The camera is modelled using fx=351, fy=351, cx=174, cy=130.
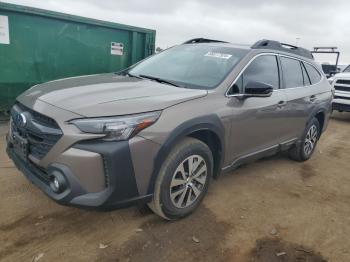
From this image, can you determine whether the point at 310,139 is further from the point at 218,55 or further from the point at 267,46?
the point at 218,55

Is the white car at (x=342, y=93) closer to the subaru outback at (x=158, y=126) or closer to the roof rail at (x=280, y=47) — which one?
the roof rail at (x=280, y=47)

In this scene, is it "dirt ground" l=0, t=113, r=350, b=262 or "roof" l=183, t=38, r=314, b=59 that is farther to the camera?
"roof" l=183, t=38, r=314, b=59

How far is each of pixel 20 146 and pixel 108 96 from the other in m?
0.88

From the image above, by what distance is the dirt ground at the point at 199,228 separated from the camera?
111 inches

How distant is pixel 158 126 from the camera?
109 inches

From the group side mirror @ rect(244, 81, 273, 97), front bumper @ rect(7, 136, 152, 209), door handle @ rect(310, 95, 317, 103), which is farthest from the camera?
door handle @ rect(310, 95, 317, 103)

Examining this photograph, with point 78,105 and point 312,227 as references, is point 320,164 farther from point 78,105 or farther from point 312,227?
point 78,105

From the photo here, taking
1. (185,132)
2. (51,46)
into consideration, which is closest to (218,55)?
(185,132)

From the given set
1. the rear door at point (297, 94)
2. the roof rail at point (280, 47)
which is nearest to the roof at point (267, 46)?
the roof rail at point (280, 47)

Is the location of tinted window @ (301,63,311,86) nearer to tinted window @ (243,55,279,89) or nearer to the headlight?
tinted window @ (243,55,279,89)

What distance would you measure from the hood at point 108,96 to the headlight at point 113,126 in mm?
52

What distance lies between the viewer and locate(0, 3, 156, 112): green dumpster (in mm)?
6086

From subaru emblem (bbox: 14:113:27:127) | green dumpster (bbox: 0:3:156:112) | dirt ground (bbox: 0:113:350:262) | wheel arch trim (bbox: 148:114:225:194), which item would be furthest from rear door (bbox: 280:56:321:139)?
green dumpster (bbox: 0:3:156:112)

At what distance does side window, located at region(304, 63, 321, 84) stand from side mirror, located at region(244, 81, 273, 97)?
1964 millimetres
